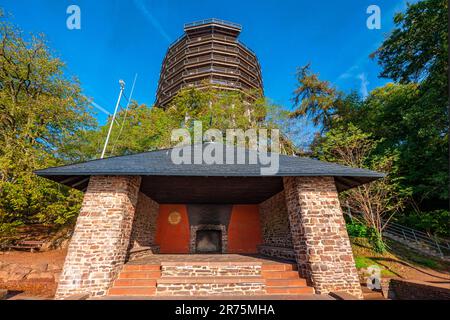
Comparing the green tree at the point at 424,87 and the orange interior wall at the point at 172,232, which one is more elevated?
the green tree at the point at 424,87

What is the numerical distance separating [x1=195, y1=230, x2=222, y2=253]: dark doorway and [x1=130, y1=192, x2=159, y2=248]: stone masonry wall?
7.49ft

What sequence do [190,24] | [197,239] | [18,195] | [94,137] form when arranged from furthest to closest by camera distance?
[190,24]
[94,137]
[197,239]
[18,195]

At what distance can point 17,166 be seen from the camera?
358 inches

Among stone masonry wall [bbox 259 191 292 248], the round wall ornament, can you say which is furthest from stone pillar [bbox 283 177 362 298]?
the round wall ornament

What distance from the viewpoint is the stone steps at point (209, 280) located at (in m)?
5.11

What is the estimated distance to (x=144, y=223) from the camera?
845 centimetres

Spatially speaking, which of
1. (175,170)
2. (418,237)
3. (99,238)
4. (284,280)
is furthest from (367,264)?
(99,238)

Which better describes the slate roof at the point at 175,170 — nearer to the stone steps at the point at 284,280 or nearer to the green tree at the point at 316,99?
the stone steps at the point at 284,280

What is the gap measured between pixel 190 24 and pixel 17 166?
85.3ft

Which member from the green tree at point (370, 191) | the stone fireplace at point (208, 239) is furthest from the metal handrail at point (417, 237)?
the stone fireplace at point (208, 239)

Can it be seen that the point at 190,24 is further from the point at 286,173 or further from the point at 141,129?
the point at 286,173

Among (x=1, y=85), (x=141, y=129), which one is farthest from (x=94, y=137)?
(x=1, y=85)

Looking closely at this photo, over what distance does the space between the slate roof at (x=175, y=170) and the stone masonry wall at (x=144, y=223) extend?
2.20 m
